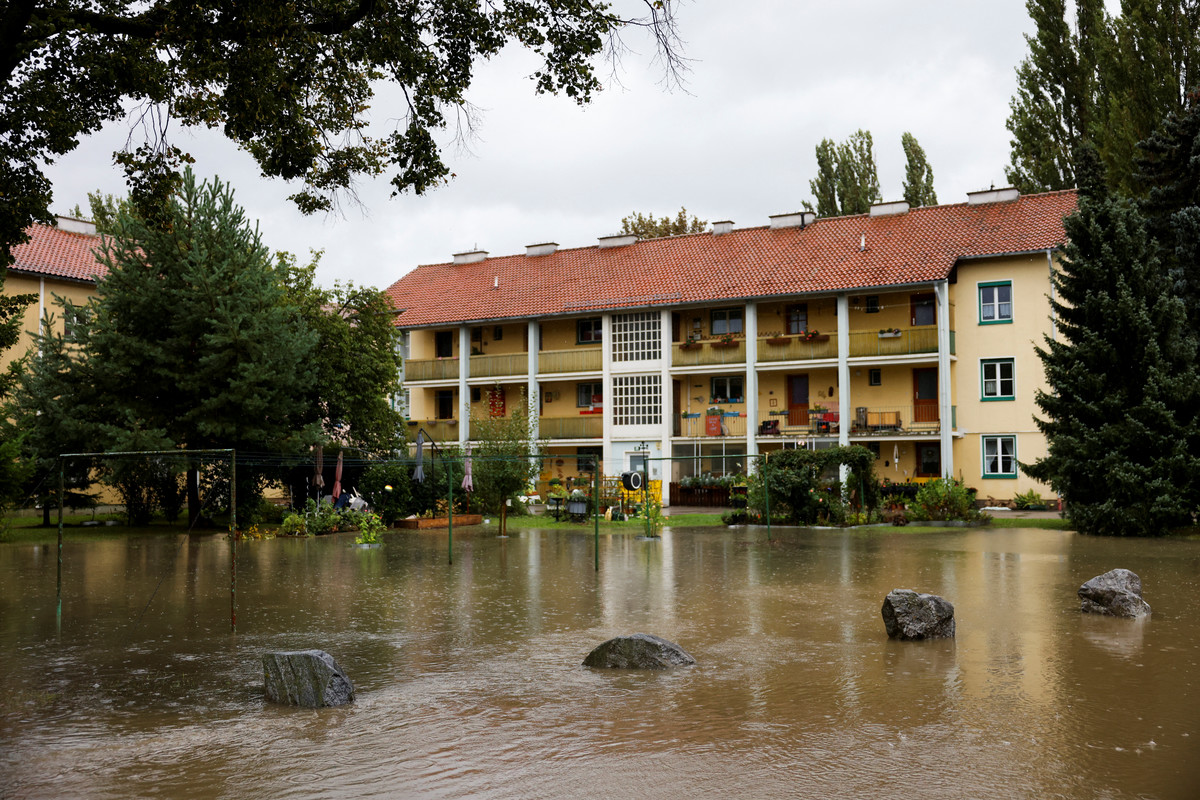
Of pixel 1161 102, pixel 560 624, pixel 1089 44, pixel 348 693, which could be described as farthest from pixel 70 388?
pixel 1089 44

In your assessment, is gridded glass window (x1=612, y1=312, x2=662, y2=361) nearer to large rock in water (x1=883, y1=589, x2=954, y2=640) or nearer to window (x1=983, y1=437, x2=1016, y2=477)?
window (x1=983, y1=437, x2=1016, y2=477)

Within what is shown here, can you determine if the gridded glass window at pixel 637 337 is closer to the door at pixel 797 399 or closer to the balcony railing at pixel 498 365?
the balcony railing at pixel 498 365

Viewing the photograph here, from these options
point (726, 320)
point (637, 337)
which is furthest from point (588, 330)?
point (726, 320)

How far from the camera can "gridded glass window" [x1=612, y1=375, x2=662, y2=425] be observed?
4522 cm

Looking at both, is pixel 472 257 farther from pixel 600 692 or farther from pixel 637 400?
pixel 600 692

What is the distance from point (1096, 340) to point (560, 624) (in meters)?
20.3

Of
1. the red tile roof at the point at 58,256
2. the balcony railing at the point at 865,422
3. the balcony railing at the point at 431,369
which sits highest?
the red tile roof at the point at 58,256

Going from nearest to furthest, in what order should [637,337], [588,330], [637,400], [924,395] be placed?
[924,395]
[637,400]
[637,337]
[588,330]

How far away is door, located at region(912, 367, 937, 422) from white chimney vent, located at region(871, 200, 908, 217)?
8203mm

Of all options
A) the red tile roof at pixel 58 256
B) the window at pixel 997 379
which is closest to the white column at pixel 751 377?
the window at pixel 997 379

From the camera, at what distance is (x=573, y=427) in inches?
1833

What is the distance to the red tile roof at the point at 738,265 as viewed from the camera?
1597 inches

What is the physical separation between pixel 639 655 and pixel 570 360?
37370mm

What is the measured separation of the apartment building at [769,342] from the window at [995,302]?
6cm
